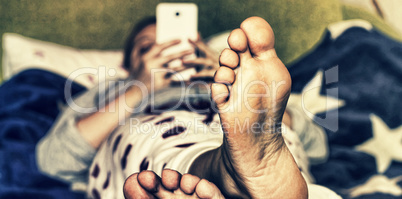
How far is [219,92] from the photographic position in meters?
0.42

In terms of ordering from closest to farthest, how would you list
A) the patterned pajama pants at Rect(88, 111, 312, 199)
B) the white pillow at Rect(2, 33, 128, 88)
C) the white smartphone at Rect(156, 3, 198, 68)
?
the patterned pajama pants at Rect(88, 111, 312, 199) < the white smartphone at Rect(156, 3, 198, 68) < the white pillow at Rect(2, 33, 128, 88)

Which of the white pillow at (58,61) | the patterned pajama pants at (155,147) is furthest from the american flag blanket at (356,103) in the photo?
the white pillow at (58,61)

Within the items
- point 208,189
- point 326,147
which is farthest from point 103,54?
point 208,189

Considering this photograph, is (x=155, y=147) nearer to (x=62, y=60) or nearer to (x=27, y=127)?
(x=27, y=127)

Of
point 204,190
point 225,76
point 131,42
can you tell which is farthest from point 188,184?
point 131,42

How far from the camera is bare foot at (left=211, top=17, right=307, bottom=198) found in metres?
0.42

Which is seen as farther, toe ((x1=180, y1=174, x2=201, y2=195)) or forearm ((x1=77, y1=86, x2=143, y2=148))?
forearm ((x1=77, y1=86, x2=143, y2=148))

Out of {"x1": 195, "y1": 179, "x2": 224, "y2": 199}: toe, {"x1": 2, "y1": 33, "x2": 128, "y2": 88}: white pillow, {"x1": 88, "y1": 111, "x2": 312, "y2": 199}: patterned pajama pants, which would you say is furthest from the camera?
{"x1": 2, "y1": 33, "x2": 128, "y2": 88}: white pillow

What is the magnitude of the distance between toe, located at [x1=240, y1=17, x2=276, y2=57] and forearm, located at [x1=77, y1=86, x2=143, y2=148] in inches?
17.8

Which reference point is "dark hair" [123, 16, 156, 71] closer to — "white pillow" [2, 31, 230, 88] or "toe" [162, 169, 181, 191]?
"white pillow" [2, 31, 230, 88]

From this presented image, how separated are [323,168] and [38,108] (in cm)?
73

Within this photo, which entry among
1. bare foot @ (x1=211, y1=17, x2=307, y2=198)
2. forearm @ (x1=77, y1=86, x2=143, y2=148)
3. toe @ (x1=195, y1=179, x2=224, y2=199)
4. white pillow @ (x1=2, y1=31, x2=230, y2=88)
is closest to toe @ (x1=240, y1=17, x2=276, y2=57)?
bare foot @ (x1=211, y1=17, x2=307, y2=198)

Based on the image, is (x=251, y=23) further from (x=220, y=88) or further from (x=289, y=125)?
(x=289, y=125)

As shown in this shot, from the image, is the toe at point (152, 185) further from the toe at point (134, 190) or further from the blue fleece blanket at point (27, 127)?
the blue fleece blanket at point (27, 127)
